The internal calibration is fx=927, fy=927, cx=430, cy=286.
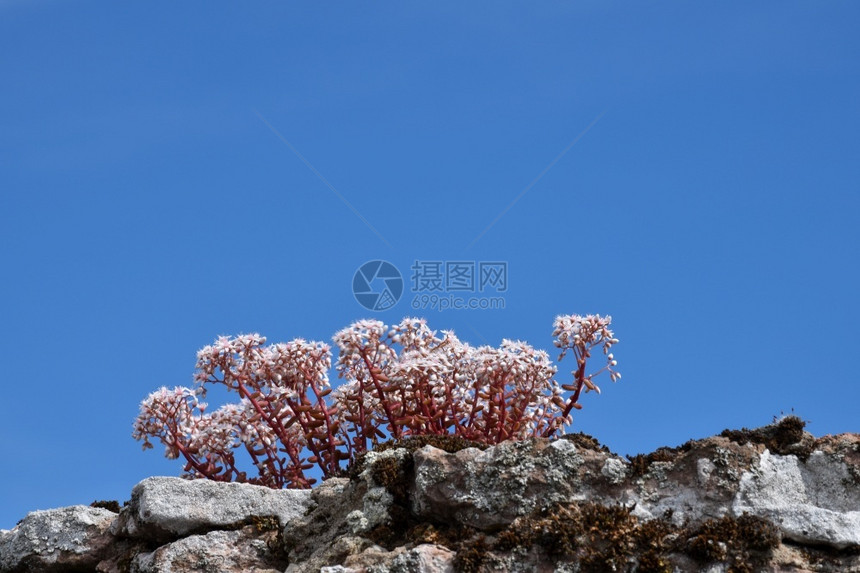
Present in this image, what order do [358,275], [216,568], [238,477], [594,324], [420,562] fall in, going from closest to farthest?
[420,562] → [216,568] → [594,324] → [238,477] → [358,275]

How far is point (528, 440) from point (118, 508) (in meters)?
5.53

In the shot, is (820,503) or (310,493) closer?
(820,503)

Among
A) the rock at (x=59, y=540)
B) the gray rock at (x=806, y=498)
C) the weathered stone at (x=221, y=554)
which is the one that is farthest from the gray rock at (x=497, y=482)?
the rock at (x=59, y=540)

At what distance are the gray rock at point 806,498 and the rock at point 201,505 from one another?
4557 millimetres

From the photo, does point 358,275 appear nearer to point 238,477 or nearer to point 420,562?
point 238,477

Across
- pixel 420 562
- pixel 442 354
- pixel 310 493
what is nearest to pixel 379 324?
pixel 442 354

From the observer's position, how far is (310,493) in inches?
395

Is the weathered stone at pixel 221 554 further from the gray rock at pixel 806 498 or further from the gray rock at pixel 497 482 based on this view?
the gray rock at pixel 806 498

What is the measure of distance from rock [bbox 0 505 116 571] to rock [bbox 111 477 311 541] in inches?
40.5

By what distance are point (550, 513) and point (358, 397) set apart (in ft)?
11.9

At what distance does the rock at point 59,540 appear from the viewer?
34.9 feet

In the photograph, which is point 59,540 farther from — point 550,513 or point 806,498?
point 806,498

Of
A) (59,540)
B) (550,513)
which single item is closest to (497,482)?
(550,513)

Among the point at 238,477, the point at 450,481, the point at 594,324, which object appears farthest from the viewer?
the point at 238,477
